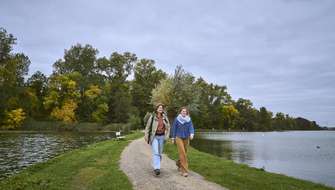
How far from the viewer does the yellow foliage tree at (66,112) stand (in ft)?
241

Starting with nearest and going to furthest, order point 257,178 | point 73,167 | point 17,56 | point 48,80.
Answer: point 257,178
point 73,167
point 17,56
point 48,80

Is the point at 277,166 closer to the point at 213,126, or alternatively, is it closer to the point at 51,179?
the point at 51,179

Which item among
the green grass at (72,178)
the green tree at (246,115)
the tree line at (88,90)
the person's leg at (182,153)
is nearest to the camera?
the green grass at (72,178)

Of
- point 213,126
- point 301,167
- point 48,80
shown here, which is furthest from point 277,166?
point 213,126

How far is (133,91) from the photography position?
299 feet

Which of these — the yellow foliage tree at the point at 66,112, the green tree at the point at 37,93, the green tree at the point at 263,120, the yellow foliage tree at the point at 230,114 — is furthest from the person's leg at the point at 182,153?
the green tree at the point at 263,120

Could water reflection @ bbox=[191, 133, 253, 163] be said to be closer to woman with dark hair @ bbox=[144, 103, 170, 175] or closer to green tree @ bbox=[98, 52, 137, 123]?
woman with dark hair @ bbox=[144, 103, 170, 175]

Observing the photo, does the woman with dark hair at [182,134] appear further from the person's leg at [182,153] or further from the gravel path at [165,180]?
the gravel path at [165,180]

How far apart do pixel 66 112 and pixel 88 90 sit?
29.1ft

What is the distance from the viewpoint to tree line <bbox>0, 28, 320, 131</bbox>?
159 feet

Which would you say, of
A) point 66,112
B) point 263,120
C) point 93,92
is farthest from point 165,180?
point 263,120

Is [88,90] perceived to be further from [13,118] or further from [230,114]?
[230,114]

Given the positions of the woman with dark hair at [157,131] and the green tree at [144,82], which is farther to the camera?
the green tree at [144,82]

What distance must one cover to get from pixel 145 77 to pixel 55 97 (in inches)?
1057
